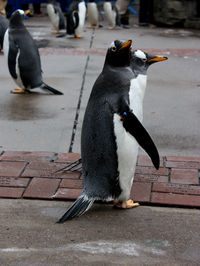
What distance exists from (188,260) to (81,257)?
559 mm

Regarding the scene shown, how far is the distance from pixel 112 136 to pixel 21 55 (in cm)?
345

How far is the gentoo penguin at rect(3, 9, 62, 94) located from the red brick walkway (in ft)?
7.22

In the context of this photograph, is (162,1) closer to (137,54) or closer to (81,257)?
(137,54)

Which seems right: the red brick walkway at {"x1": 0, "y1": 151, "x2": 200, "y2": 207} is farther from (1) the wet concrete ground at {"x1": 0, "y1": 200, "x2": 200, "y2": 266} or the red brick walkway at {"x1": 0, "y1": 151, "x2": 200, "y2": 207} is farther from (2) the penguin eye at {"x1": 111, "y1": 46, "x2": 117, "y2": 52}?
(2) the penguin eye at {"x1": 111, "y1": 46, "x2": 117, "y2": 52}

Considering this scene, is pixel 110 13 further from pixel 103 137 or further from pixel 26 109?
pixel 103 137

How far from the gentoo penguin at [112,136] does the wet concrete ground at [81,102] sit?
1.20 metres

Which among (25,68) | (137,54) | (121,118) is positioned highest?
(137,54)

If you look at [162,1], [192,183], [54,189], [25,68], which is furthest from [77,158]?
[162,1]

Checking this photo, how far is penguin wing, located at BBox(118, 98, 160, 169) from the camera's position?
2889 millimetres

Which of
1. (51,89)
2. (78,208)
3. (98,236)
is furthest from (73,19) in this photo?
(98,236)

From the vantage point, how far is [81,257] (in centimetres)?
259

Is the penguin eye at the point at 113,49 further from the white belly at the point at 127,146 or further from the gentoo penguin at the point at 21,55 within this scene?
the gentoo penguin at the point at 21,55

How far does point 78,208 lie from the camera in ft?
9.68

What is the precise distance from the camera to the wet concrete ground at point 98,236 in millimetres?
2576
